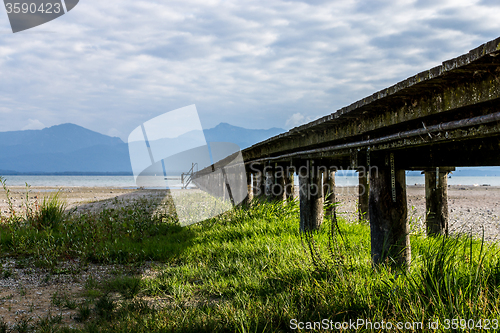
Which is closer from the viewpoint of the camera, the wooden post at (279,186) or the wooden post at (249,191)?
the wooden post at (279,186)

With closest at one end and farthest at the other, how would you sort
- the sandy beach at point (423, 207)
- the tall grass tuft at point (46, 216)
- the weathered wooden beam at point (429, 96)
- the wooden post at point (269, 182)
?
the weathered wooden beam at point (429, 96) < the tall grass tuft at point (46, 216) < the wooden post at point (269, 182) < the sandy beach at point (423, 207)

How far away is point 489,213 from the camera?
19625mm

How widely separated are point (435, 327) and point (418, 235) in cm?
438

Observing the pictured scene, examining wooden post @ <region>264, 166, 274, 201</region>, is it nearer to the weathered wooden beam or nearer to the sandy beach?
the sandy beach

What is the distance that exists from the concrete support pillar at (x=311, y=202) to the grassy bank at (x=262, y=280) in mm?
260

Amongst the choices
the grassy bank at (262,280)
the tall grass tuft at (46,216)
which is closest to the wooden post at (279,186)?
the grassy bank at (262,280)

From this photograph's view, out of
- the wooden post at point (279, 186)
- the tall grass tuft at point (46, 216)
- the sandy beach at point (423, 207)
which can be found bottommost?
the sandy beach at point (423, 207)

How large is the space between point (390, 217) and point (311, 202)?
2.58 m

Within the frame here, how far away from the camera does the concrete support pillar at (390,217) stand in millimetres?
4227

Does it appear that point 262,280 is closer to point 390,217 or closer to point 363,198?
point 390,217

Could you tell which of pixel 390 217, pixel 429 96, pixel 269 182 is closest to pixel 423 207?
pixel 269 182

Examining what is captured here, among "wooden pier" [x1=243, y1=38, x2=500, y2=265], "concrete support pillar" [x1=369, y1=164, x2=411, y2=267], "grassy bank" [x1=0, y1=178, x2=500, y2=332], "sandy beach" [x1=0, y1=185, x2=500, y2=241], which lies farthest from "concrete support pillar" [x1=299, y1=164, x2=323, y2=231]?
"concrete support pillar" [x1=369, y1=164, x2=411, y2=267]

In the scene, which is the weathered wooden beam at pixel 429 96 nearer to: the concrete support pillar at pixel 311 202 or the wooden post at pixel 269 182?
the concrete support pillar at pixel 311 202

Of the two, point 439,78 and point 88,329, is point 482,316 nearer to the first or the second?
point 439,78
